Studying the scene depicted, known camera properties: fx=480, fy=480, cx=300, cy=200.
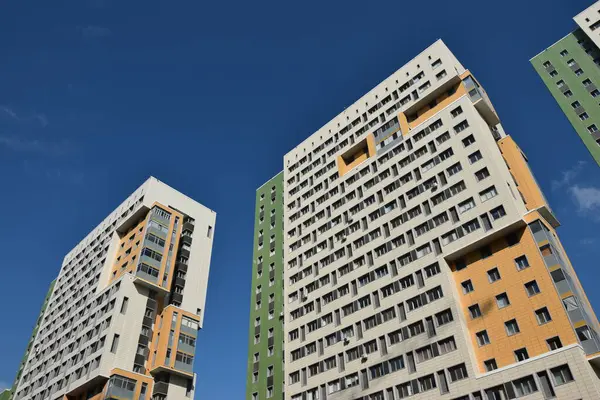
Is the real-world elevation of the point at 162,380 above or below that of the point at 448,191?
below

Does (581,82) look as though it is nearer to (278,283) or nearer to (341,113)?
(341,113)

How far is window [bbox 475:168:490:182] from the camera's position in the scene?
48594mm

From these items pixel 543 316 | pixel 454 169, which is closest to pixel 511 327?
pixel 543 316

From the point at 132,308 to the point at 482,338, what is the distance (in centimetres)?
4653

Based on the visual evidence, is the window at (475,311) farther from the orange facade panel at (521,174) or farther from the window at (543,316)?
the orange facade panel at (521,174)

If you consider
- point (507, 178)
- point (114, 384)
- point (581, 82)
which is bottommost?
point (114, 384)

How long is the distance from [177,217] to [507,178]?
5164 cm

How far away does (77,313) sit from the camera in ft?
248

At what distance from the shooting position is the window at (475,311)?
1704 inches

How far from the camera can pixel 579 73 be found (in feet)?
277

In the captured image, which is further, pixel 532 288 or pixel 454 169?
pixel 454 169

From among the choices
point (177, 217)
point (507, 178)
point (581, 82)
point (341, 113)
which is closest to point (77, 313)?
point (177, 217)

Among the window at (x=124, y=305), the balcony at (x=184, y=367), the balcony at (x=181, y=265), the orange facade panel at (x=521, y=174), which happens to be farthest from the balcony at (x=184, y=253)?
the orange facade panel at (x=521, y=174)

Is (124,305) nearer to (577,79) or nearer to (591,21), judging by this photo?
(577,79)
